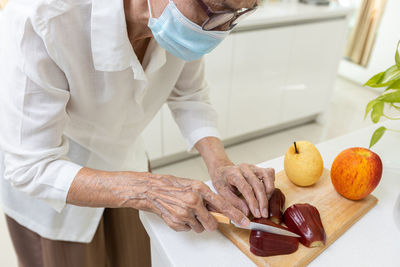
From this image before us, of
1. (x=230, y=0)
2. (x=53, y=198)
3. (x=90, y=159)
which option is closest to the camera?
(x=230, y=0)

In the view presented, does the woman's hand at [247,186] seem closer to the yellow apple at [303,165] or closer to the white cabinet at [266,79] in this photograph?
the yellow apple at [303,165]

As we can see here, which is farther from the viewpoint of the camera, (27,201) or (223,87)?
(223,87)

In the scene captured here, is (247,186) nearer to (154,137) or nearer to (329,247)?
(329,247)

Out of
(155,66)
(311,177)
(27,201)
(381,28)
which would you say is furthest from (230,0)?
(381,28)

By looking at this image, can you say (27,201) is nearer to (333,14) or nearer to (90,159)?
(90,159)

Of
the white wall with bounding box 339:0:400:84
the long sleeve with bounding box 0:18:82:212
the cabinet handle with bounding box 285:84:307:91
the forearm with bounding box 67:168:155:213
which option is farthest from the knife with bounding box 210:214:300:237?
the white wall with bounding box 339:0:400:84

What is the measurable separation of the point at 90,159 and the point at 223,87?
1.39 meters

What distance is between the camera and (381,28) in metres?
3.45

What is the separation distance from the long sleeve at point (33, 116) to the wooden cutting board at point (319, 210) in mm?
370

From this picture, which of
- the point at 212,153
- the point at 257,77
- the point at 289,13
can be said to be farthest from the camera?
the point at 257,77

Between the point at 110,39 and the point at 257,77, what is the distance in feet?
5.70

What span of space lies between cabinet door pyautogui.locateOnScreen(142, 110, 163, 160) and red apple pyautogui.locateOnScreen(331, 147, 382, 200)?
4.63ft

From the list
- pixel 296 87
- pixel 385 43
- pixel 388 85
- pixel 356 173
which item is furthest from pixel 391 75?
pixel 385 43

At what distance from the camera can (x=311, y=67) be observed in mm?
2590
